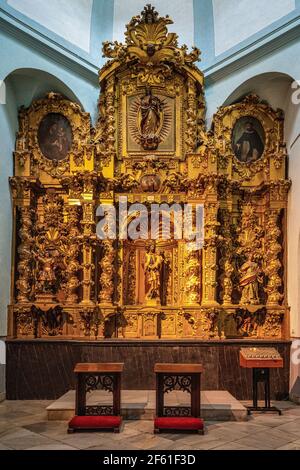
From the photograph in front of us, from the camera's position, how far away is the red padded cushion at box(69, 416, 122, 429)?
777 cm

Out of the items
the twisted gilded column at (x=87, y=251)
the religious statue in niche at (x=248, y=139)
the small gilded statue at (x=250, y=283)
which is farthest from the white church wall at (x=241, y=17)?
the small gilded statue at (x=250, y=283)

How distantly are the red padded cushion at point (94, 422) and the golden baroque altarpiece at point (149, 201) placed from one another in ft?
11.2

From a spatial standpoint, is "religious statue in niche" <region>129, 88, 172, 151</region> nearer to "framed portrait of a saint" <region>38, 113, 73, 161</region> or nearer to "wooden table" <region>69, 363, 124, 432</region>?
"framed portrait of a saint" <region>38, 113, 73, 161</region>

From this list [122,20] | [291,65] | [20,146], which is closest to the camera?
[291,65]

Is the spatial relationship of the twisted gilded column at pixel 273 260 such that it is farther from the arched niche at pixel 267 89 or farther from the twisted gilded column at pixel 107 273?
the twisted gilded column at pixel 107 273

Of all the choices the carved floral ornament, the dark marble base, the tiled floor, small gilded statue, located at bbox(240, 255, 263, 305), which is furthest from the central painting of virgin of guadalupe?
the tiled floor

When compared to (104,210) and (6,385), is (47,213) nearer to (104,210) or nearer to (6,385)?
(104,210)

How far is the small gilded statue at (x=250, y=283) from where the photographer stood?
11.5 m

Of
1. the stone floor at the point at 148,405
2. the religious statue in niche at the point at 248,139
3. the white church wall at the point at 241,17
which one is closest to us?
the stone floor at the point at 148,405

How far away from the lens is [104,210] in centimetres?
1179

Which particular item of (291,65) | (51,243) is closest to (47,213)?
(51,243)

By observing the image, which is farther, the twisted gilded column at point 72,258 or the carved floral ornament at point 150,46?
the carved floral ornament at point 150,46

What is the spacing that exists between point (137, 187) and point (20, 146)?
9.14ft

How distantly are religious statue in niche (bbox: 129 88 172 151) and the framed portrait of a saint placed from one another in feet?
4.97
